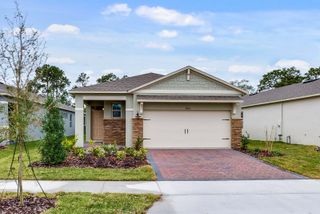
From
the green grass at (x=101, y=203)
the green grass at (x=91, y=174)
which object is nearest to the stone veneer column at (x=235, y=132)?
the green grass at (x=91, y=174)

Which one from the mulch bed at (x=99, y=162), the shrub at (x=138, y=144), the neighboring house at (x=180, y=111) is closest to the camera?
the mulch bed at (x=99, y=162)

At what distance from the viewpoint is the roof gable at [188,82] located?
18.6 metres

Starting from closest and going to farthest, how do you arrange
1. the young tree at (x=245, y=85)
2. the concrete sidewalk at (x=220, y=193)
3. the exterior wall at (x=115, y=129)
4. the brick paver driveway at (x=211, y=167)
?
the concrete sidewalk at (x=220, y=193) → the brick paver driveway at (x=211, y=167) → the exterior wall at (x=115, y=129) → the young tree at (x=245, y=85)

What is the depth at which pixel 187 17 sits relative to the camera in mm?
19188

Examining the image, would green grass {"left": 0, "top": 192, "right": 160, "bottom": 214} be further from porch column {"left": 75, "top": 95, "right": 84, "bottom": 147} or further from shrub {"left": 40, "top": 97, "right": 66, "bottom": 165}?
porch column {"left": 75, "top": 95, "right": 84, "bottom": 147}

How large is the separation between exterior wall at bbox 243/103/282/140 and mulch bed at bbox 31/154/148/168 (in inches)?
556

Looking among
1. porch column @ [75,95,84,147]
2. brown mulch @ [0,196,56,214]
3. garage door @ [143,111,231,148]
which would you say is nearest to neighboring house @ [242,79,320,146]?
garage door @ [143,111,231,148]

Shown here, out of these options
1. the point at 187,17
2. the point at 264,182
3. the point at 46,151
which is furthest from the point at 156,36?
the point at 264,182

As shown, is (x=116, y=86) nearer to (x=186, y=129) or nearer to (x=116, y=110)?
(x=116, y=110)

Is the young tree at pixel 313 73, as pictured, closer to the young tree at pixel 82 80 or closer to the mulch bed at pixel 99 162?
the young tree at pixel 82 80

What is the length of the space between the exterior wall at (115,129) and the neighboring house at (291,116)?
412 inches

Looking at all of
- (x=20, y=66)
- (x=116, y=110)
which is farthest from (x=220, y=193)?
(x=116, y=110)

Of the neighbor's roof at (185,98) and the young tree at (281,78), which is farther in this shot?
the young tree at (281,78)

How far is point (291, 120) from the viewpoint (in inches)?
875
